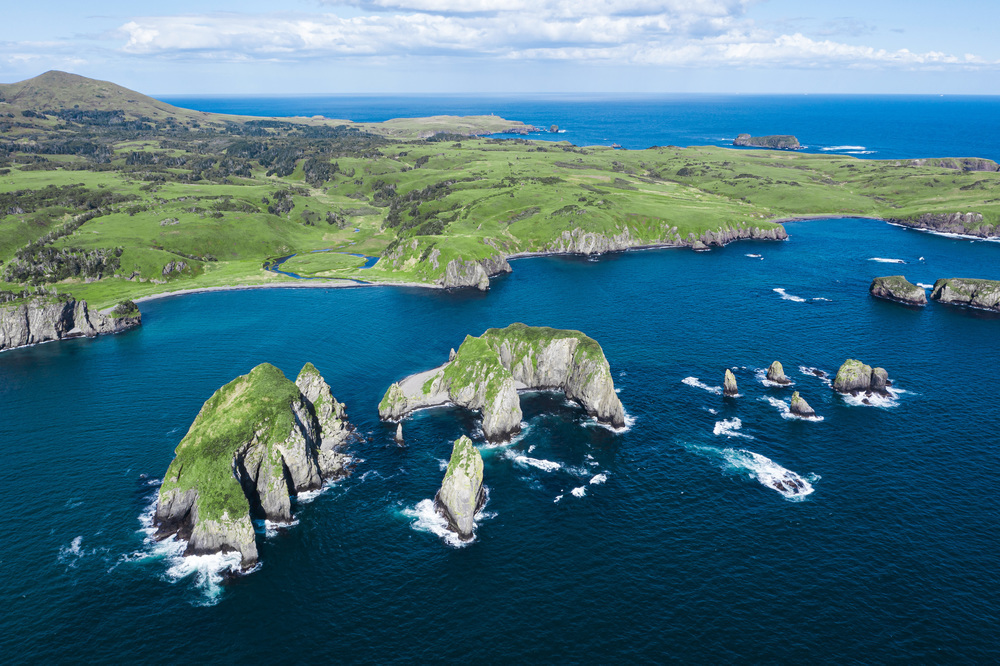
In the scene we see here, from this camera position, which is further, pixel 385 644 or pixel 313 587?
pixel 313 587

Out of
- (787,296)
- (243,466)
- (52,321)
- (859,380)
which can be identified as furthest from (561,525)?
(52,321)

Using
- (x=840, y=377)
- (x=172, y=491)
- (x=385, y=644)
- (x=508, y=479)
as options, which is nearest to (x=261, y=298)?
(x=172, y=491)

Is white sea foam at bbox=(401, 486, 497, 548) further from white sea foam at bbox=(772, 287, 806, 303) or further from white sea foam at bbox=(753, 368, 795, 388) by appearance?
white sea foam at bbox=(772, 287, 806, 303)

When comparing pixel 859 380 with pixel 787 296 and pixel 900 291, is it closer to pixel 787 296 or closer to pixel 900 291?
pixel 787 296

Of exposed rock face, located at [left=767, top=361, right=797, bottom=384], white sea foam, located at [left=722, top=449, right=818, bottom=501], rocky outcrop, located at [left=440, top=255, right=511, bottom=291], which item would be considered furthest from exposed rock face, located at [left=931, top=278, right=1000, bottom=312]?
rocky outcrop, located at [left=440, top=255, right=511, bottom=291]

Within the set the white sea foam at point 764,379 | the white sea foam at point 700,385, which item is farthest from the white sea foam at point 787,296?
the white sea foam at point 700,385

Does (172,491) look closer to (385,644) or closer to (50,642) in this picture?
(50,642)
